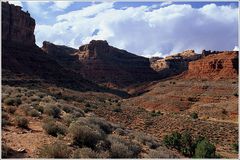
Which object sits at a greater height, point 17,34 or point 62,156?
point 17,34

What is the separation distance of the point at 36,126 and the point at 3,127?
1507 millimetres

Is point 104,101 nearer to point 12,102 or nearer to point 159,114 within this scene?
point 159,114

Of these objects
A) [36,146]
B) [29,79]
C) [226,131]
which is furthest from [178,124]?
[29,79]

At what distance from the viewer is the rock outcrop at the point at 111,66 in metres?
114

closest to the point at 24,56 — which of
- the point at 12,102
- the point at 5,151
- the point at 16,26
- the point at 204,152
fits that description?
the point at 16,26

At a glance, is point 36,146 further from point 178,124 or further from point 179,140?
point 178,124

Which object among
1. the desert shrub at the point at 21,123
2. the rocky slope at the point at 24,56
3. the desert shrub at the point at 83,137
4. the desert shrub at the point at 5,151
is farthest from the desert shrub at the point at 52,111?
the rocky slope at the point at 24,56

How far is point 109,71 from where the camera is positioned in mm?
117688

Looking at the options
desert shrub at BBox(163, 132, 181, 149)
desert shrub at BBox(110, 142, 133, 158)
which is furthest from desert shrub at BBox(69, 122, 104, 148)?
desert shrub at BBox(163, 132, 181, 149)

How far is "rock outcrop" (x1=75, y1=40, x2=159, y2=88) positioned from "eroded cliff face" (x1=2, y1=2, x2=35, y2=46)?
30.4m

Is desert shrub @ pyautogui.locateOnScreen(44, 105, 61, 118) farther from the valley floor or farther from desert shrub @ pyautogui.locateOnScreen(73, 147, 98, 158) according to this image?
desert shrub @ pyautogui.locateOnScreen(73, 147, 98, 158)

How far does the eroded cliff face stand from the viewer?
7688 cm

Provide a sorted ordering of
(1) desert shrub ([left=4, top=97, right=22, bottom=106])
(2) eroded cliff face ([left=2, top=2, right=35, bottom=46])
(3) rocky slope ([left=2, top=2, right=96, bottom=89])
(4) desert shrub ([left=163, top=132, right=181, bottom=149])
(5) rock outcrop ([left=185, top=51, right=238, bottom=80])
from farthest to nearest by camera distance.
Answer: (2) eroded cliff face ([left=2, top=2, right=35, bottom=46]), (5) rock outcrop ([left=185, top=51, right=238, bottom=80]), (3) rocky slope ([left=2, top=2, right=96, bottom=89]), (4) desert shrub ([left=163, top=132, right=181, bottom=149]), (1) desert shrub ([left=4, top=97, right=22, bottom=106])

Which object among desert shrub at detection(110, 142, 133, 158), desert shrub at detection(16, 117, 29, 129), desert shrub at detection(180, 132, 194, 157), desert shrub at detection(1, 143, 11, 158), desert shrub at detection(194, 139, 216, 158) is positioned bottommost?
desert shrub at detection(180, 132, 194, 157)
